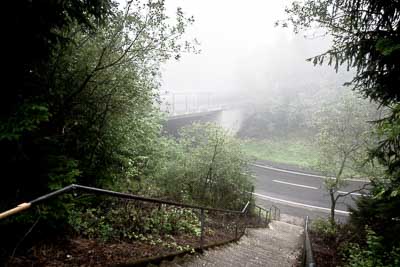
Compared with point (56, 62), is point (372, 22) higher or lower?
higher

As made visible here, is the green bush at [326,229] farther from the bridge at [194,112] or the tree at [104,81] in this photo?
the tree at [104,81]

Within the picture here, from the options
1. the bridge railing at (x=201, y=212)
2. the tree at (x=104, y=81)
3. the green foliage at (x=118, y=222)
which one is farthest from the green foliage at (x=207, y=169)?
the green foliage at (x=118, y=222)

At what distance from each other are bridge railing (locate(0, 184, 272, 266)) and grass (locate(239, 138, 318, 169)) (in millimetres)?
10361

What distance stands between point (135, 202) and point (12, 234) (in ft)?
6.19

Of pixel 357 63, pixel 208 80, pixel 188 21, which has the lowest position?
pixel 357 63

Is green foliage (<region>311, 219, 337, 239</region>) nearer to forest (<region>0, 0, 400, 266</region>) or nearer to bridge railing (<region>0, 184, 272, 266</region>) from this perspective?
forest (<region>0, 0, 400, 266</region>)

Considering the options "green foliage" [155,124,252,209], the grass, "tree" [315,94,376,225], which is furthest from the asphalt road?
"green foliage" [155,124,252,209]

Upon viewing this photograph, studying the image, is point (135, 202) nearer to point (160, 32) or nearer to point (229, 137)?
point (160, 32)

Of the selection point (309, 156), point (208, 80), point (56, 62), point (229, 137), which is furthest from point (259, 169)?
point (208, 80)

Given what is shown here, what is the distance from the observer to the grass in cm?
2595

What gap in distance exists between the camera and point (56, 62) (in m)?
4.68

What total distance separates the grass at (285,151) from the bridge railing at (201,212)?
10.4 metres

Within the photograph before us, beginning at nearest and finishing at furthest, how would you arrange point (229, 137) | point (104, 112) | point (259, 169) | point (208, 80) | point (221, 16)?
point (104, 112) < point (229, 137) < point (259, 169) < point (221, 16) < point (208, 80)

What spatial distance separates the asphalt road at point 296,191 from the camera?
18.7m
